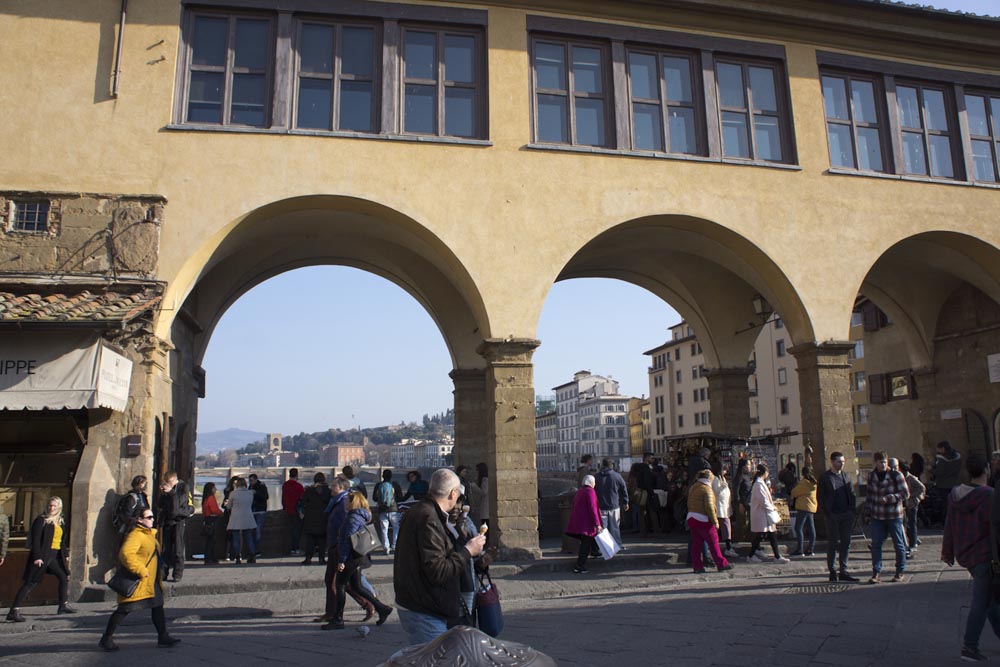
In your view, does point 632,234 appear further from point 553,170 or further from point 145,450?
point 145,450

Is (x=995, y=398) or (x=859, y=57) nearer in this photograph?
(x=859, y=57)

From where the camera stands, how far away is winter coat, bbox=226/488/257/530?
12469 millimetres

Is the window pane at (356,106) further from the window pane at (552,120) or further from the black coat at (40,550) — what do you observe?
the black coat at (40,550)

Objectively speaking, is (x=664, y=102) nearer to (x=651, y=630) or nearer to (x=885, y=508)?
(x=885, y=508)

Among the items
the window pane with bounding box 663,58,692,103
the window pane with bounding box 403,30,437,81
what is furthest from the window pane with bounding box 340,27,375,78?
the window pane with bounding box 663,58,692,103

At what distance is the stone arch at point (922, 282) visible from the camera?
1474 centimetres

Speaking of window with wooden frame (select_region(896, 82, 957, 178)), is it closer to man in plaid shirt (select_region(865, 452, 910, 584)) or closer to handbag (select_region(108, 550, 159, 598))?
man in plaid shirt (select_region(865, 452, 910, 584))

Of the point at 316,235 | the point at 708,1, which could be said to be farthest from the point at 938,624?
the point at 316,235

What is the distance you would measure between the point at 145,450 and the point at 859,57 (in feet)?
44.1

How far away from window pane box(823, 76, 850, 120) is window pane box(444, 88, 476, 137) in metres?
6.42

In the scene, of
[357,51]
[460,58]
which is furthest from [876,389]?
[357,51]

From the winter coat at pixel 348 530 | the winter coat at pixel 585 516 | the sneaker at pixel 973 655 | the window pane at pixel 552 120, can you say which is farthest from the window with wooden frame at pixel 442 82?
the sneaker at pixel 973 655

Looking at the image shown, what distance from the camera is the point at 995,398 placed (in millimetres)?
16078

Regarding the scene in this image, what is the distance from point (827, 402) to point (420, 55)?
8672 millimetres
